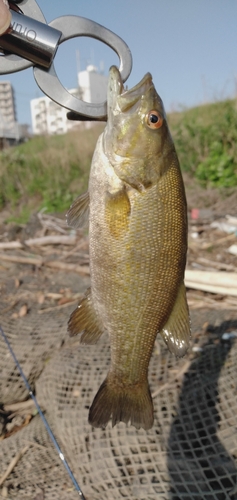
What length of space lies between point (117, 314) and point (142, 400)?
16.8 inches

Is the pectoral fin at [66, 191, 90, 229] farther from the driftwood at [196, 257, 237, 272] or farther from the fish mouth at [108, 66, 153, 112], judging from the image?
the driftwood at [196, 257, 237, 272]

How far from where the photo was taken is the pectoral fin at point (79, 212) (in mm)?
1617

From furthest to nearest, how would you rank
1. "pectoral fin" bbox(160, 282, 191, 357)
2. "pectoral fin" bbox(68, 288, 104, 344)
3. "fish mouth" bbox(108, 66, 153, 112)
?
"pectoral fin" bbox(68, 288, 104, 344)
"pectoral fin" bbox(160, 282, 191, 357)
"fish mouth" bbox(108, 66, 153, 112)

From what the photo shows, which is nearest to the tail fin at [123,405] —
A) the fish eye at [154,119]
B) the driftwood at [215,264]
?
the fish eye at [154,119]

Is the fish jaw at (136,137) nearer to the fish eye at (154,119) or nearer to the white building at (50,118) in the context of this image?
the fish eye at (154,119)

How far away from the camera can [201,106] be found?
12.4 m

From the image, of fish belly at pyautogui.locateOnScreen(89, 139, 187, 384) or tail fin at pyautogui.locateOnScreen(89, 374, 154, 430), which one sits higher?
fish belly at pyautogui.locateOnScreen(89, 139, 187, 384)

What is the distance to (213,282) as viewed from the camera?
4574 millimetres

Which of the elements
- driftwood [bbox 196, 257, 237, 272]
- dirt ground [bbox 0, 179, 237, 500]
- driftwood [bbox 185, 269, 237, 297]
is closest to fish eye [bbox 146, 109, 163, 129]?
dirt ground [bbox 0, 179, 237, 500]

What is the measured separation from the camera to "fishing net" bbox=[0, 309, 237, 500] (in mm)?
2457

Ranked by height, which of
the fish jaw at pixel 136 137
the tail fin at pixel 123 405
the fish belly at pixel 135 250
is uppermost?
the fish jaw at pixel 136 137

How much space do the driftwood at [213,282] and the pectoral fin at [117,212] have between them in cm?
310

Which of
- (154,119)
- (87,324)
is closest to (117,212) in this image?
(154,119)

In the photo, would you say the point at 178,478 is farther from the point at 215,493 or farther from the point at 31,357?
the point at 31,357
